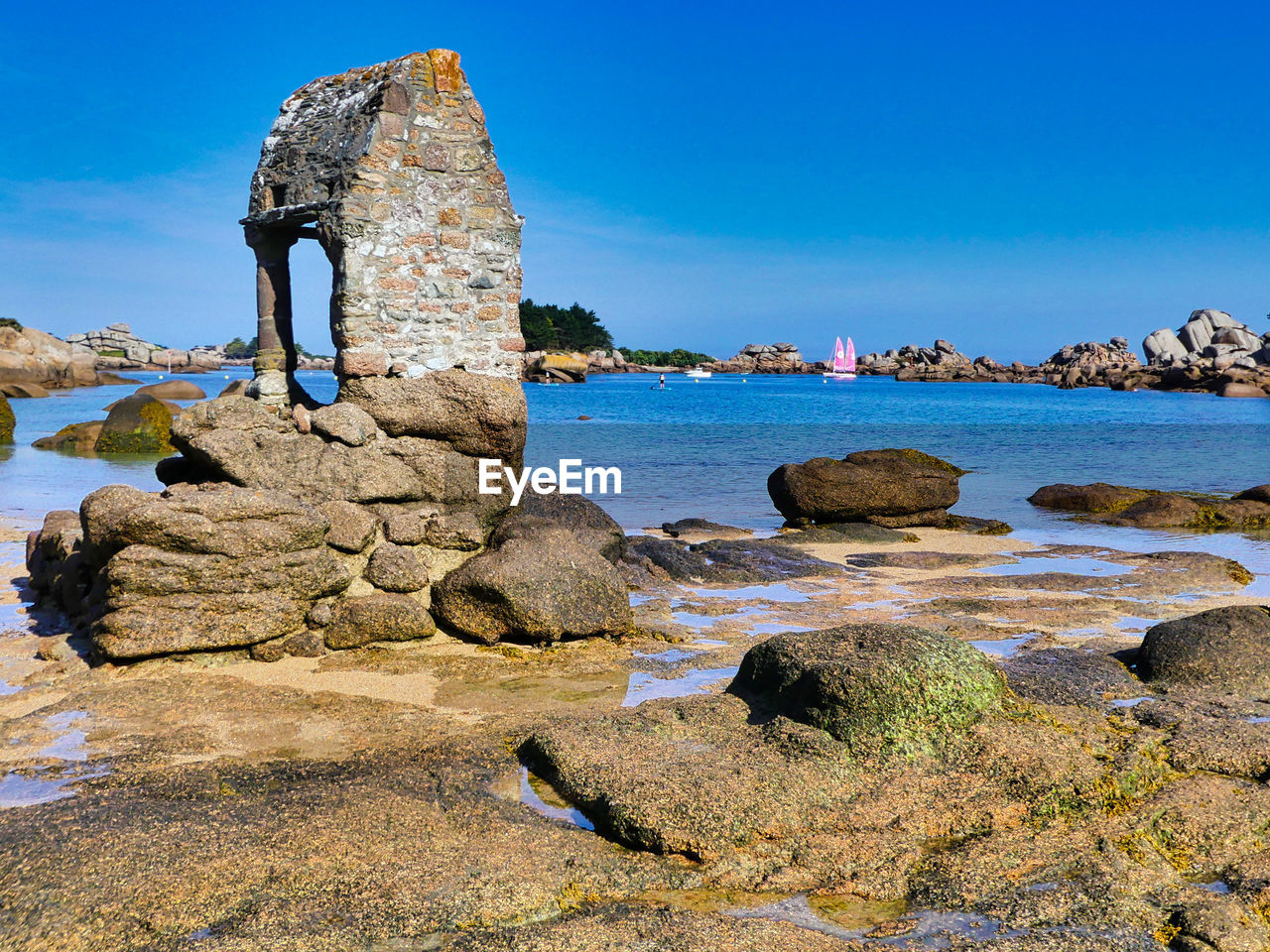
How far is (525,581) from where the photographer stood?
7.57 metres

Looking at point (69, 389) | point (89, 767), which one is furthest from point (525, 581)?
point (69, 389)

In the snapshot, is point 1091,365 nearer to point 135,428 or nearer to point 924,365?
point 924,365

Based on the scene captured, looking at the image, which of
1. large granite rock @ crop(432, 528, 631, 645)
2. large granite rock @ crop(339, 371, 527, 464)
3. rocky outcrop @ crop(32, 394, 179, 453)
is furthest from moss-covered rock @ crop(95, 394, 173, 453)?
large granite rock @ crop(432, 528, 631, 645)

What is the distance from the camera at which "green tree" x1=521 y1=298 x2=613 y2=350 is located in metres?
85.1

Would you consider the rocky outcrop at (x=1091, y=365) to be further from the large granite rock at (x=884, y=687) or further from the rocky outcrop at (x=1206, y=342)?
the large granite rock at (x=884, y=687)

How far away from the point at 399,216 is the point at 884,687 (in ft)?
18.9

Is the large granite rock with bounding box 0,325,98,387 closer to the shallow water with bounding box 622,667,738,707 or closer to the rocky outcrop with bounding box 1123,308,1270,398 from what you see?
the shallow water with bounding box 622,667,738,707

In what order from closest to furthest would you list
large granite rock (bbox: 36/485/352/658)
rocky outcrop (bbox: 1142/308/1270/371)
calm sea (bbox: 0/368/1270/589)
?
large granite rock (bbox: 36/485/352/658), calm sea (bbox: 0/368/1270/589), rocky outcrop (bbox: 1142/308/1270/371)

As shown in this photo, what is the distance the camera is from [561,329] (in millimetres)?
93938

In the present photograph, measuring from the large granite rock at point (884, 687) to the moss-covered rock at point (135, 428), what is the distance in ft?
77.0

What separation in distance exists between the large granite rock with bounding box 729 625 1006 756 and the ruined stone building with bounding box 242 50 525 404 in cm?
450

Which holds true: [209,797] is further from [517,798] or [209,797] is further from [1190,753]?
[1190,753]

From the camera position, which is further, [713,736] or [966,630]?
[966,630]

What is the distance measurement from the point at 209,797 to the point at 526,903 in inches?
74.5
